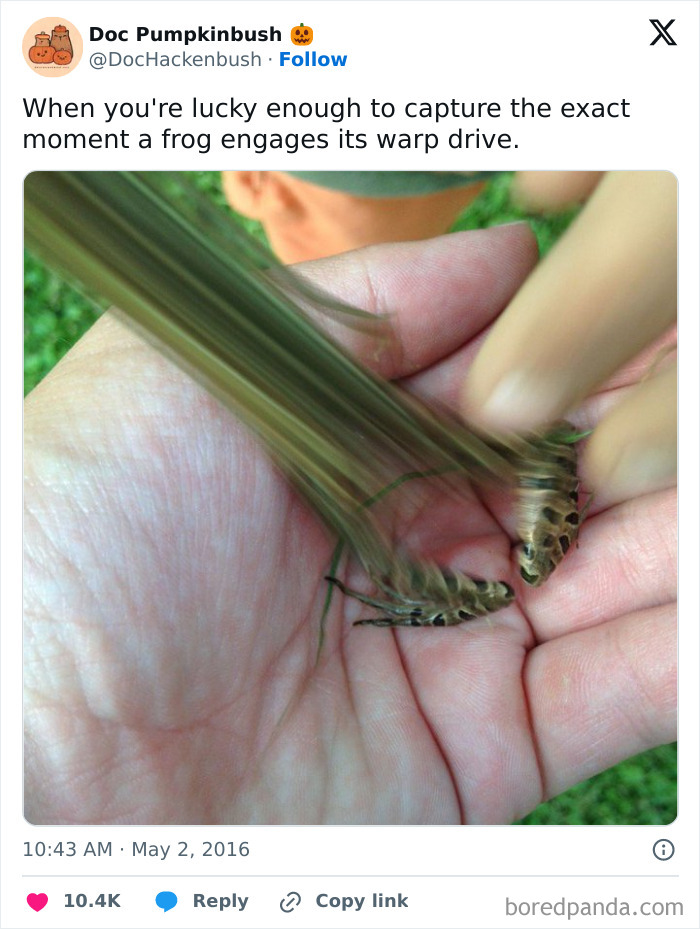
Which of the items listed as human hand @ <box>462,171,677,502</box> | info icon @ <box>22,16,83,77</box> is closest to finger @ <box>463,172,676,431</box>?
human hand @ <box>462,171,677,502</box>

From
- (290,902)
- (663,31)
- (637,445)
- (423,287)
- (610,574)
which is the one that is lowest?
(290,902)

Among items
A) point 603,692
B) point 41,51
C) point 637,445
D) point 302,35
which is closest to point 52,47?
point 41,51

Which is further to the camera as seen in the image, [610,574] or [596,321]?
[610,574]

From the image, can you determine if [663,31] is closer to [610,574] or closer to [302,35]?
[302,35]

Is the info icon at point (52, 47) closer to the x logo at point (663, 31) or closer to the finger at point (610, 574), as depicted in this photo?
the x logo at point (663, 31)

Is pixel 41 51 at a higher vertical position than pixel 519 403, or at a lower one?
higher

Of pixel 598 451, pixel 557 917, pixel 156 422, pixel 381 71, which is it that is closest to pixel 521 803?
pixel 557 917

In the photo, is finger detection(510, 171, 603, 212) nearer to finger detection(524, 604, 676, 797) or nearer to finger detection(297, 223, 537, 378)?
finger detection(297, 223, 537, 378)
